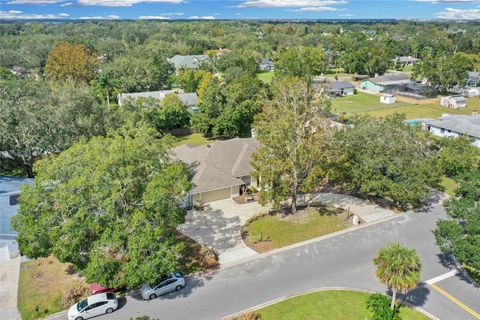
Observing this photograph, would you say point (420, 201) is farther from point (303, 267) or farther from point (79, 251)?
point (79, 251)

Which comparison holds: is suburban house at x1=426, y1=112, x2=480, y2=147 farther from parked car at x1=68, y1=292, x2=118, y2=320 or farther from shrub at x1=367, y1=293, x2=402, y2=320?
parked car at x1=68, y1=292, x2=118, y2=320

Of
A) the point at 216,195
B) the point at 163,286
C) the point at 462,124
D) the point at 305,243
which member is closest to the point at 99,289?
the point at 163,286

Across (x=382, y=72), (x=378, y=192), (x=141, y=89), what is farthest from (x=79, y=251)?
(x=382, y=72)

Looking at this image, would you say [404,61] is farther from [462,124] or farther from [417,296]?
[417,296]

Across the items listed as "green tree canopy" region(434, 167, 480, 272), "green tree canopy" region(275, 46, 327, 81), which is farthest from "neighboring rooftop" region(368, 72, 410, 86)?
"green tree canopy" region(434, 167, 480, 272)

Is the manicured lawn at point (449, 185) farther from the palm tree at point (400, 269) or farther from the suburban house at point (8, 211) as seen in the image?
the suburban house at point (8, 211)
